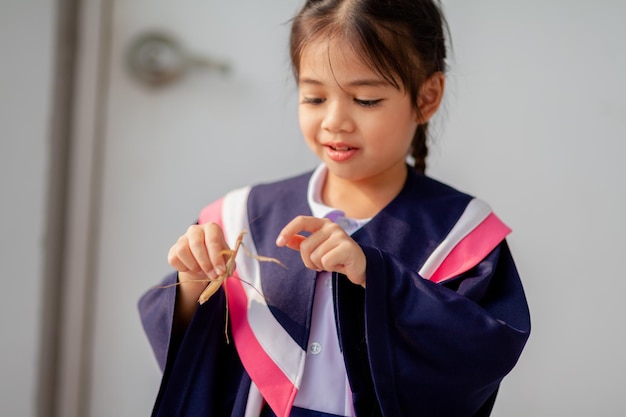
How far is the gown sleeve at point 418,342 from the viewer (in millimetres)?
710

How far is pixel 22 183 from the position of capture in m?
1.25

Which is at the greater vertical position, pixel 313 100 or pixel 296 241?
pixel 313 100

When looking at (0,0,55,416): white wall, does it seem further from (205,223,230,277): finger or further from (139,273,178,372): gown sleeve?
(205,223,230,277): finger

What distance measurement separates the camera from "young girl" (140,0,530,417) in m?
0.72

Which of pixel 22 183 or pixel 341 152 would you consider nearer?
pixel 341 152

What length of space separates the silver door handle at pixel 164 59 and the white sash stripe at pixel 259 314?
41 cm

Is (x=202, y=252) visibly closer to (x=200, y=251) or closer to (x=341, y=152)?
(x=200, y=251)

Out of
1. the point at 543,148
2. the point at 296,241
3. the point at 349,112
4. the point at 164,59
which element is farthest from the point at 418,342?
the point at 164,59

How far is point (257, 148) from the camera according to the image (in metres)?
1.25

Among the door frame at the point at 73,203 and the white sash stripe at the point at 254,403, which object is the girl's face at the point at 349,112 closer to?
the white sash stripe at the point at 254,403

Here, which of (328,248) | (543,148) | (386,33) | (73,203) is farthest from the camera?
(73,203)

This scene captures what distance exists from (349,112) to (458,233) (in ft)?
0.63

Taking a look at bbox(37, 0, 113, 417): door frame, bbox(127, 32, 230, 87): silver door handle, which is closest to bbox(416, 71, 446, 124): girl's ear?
bbox(127, 32, 230, 87): silver door handle

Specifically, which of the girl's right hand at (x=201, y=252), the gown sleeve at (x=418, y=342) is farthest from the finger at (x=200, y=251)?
the gown sleeve at (x=418, y=342)
